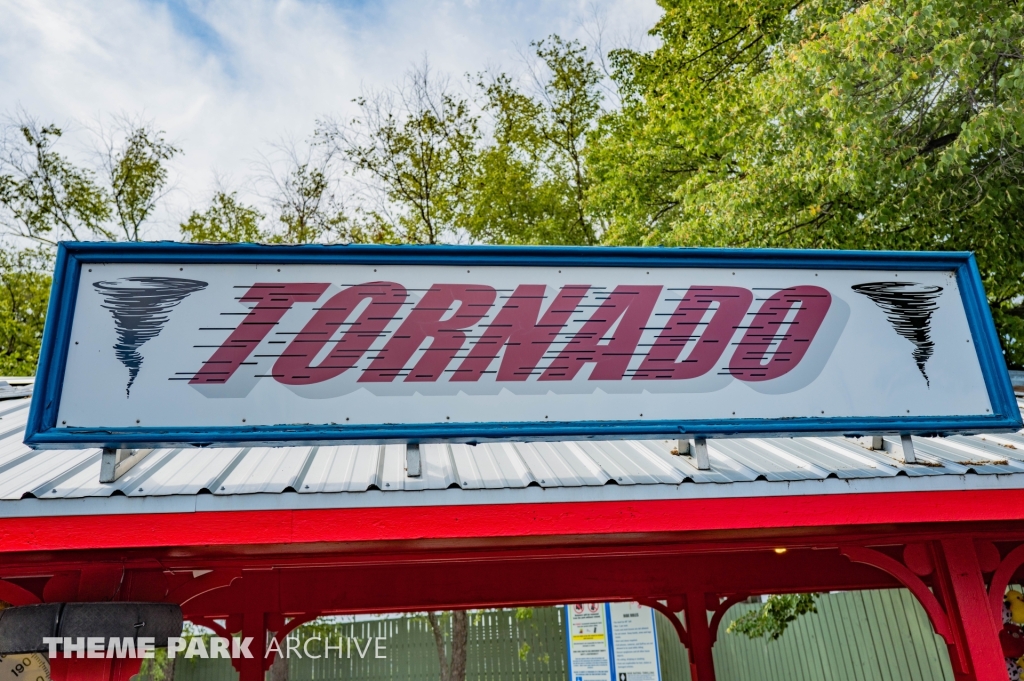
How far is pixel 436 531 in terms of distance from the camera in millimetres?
3488

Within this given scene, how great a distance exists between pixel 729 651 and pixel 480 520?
11.7 metres

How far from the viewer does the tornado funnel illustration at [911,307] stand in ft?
14.4

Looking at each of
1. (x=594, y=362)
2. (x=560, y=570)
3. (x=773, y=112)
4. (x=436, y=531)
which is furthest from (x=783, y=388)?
(x=773, y=112)

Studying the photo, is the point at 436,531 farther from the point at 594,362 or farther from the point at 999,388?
the point at 999,388

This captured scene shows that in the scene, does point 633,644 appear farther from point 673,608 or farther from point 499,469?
point 499,469

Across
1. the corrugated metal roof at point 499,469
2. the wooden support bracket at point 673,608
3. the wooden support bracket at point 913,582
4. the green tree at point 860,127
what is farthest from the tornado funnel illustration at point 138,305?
the green tree at point 860,127

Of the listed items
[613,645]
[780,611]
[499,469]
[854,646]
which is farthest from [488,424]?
[854,646]

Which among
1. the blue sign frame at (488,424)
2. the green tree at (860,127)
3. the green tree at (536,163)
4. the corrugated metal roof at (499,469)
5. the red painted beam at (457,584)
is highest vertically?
the green tree at (536,163)

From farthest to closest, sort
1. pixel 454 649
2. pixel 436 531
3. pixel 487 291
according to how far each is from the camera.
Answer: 1. pixel 454 649
2. pixel 487 291
3. pixel 436 531

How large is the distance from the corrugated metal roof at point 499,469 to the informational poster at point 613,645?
Answer: 559 centimetres

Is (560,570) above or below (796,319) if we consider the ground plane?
below

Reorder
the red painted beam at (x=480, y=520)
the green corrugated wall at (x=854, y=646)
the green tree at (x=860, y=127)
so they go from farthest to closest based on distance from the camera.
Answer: the green tree at (x=860, y=127), the green corrugated wall at (x=854, y=646), the red painted beam at (x=480, y=520)

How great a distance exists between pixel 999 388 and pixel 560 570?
365 centimetres

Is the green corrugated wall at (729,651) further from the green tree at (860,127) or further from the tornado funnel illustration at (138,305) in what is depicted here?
the tornado funnel illustration at (138,305)
